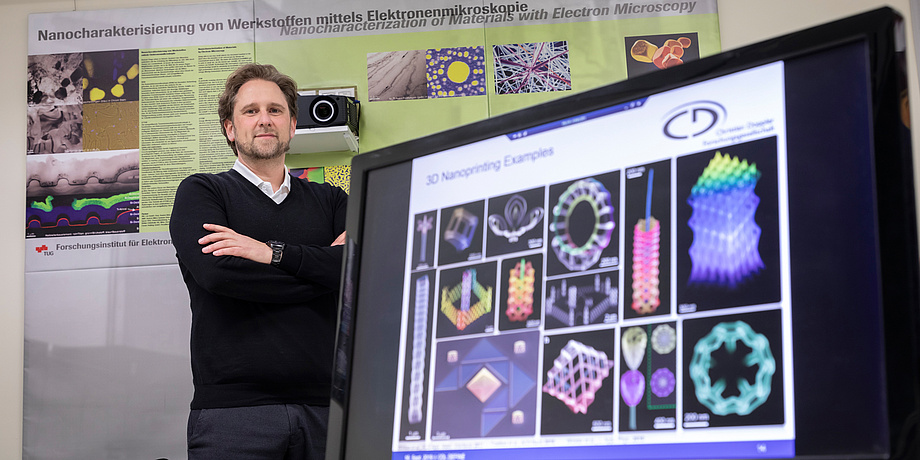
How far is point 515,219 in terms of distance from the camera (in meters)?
0.78

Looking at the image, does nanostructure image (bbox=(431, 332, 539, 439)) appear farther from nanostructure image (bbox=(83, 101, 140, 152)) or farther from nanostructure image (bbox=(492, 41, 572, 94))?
nanostructure image (bbox=(83, 101, 140, 152))

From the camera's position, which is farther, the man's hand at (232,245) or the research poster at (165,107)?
the research poster at (165,107)

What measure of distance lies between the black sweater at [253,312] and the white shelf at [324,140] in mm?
1067

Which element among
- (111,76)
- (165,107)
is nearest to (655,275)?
(165,107)

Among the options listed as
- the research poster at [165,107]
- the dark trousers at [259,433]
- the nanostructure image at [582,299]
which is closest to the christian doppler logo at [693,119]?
the nanostructure image at [582,299]

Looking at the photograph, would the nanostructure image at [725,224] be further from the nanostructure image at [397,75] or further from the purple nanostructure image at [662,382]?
the nanostructure image at [397,75]

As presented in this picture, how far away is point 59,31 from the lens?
11.3 ft

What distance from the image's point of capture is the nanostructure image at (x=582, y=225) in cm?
71

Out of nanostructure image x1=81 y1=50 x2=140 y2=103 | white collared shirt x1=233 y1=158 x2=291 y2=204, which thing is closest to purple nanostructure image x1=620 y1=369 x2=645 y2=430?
white collared shirt x1=233 y1=158 x2=291 y2=204

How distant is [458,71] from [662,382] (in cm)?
278

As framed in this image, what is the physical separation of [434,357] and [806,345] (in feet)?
1.22

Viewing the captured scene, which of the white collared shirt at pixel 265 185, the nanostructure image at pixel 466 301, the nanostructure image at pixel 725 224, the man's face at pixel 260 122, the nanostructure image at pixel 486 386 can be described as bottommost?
the nanostructure image at pixel 486 386

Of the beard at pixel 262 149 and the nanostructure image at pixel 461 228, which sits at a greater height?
the beard at pixel 262 149

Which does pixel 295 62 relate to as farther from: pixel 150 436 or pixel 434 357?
pixel 434 357
